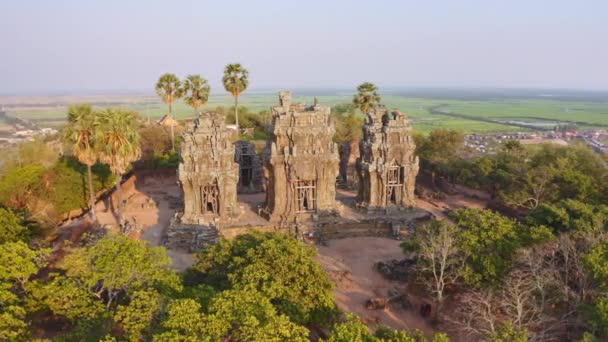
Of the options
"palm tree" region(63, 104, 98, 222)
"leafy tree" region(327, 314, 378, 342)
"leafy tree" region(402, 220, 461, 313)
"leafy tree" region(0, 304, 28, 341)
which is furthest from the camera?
"palm tree" region(63, 104, 98, 222)

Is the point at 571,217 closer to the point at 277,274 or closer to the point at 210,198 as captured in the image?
the point at 277,274

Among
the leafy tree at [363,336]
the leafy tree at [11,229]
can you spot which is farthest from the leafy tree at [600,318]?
the leafy tree at [11,229]

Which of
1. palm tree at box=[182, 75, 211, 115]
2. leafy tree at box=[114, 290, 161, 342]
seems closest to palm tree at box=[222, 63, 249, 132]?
palm tree at box=[182, 75, 211, 115]

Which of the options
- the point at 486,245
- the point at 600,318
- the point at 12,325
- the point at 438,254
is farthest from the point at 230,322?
the point at 486,245

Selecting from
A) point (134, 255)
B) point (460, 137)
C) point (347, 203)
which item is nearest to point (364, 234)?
point (347, 203)

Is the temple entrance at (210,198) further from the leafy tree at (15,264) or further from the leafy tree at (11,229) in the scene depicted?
the leafy tree at (15,264)

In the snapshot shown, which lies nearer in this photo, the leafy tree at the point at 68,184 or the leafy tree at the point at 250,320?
the leafy tree at the point at 250,320

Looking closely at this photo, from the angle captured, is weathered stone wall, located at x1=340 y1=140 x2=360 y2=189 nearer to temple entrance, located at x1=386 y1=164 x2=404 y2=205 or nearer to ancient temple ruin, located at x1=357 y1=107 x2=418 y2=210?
ancient temple ruin, located at x1=357 y1=107 x2=418 y2=210
